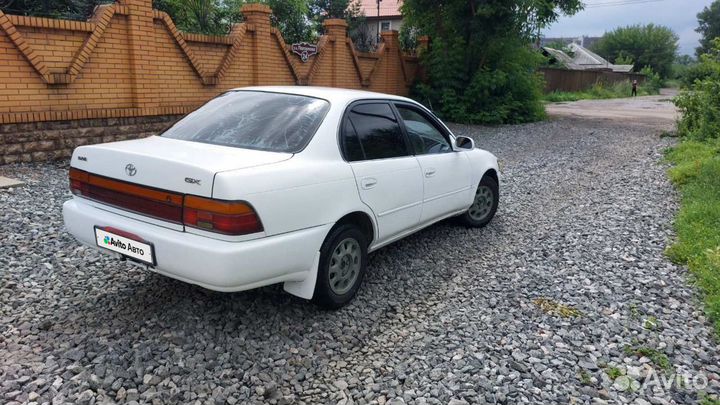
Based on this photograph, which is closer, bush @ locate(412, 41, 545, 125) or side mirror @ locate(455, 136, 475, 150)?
side mirror @ locate(455, 136, 475, 150)

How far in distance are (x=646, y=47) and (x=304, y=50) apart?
77.0 metres

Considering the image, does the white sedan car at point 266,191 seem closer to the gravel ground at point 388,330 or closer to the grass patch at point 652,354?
the gravel ground at point 388,330

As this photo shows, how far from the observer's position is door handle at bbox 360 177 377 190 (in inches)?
155

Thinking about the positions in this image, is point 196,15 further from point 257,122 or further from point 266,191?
point 266,191

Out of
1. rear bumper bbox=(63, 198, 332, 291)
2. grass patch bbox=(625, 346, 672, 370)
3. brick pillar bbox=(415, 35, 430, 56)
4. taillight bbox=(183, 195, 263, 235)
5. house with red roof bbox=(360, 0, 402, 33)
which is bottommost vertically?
grass patch bbox=(625, 346, 672, 370)

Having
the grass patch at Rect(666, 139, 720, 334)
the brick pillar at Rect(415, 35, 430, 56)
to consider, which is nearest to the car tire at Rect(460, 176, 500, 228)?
the grass patch at Rect(666, 139, 720, 334)

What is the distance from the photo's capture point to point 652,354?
3.40 m

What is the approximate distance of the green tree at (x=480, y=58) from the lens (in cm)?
1591

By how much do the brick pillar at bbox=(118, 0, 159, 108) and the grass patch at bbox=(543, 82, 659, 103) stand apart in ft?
97.8

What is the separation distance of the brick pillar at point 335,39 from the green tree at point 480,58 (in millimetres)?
3917

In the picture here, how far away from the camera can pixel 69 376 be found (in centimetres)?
296

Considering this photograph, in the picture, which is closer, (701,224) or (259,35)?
(701,224)

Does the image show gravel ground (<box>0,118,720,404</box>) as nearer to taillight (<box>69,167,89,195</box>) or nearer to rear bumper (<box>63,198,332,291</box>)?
rear bumper (<box>63,198,332,291</box>)

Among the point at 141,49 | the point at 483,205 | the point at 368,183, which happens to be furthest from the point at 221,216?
the point at 141,49
